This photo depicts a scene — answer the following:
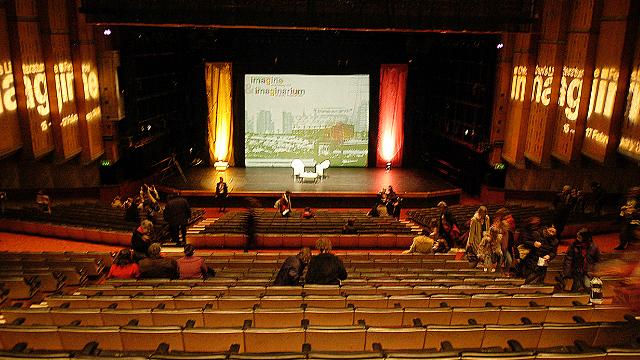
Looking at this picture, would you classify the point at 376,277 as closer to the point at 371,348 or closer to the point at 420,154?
the point at 371,348

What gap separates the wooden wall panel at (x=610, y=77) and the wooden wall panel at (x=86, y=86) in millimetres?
13775

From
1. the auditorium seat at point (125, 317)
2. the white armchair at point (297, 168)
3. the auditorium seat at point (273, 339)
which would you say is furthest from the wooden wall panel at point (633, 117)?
the auditorium seat at point (125, 317)

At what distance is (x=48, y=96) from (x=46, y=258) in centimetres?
682

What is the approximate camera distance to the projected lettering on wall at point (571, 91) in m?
13.1

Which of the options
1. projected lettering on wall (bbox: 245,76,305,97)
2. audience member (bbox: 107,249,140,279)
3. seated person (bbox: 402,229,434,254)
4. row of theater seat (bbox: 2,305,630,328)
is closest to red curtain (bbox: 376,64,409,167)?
projected lettering on wall (bbox: 245,76,305,97)

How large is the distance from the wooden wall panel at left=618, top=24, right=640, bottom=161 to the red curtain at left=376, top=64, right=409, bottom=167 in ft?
32.2

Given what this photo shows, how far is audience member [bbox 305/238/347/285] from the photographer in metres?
5.77

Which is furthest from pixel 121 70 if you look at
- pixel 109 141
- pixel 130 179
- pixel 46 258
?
pixel 46 258

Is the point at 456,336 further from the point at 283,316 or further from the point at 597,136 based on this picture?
the point at 597,136

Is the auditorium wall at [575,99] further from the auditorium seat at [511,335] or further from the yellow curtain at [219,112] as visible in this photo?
the yellow curtain at [219,112]

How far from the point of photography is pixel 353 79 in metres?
20.2

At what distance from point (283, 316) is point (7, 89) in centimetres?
1078

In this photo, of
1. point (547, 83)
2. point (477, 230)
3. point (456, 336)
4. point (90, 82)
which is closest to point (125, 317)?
point (456, 336)

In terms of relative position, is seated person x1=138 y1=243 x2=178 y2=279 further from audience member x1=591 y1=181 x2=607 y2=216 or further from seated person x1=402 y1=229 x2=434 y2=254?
audience member x1=591 y1=181 x2=607 y2=216
